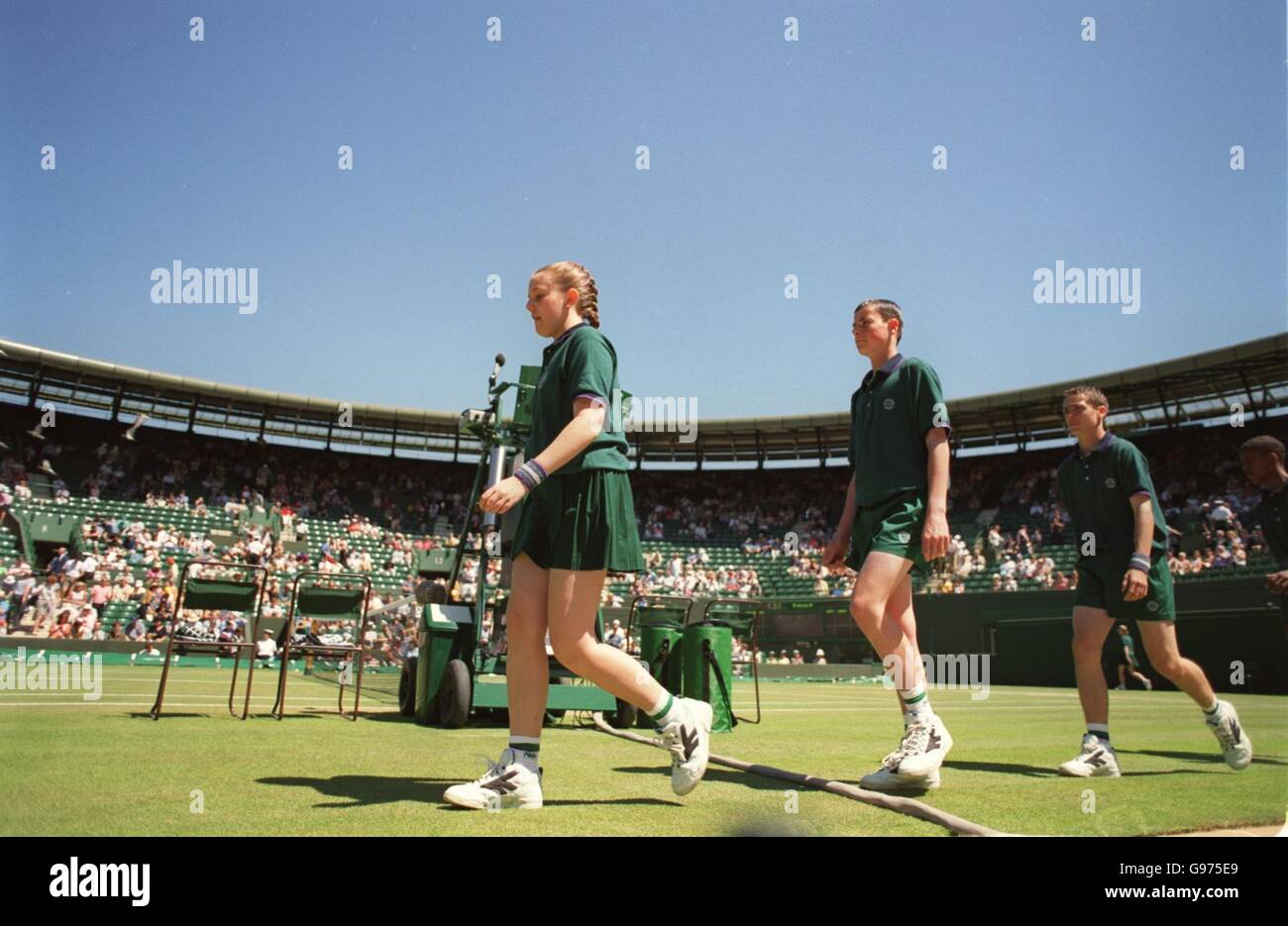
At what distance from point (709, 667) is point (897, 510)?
Result: 4.25 meters

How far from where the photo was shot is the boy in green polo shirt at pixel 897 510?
434 cm

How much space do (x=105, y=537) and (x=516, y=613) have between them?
100ft

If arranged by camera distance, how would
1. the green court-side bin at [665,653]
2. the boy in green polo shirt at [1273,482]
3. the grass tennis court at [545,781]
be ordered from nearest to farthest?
the grass tennis court at [545,781], the boy in green polo shirt at [1273,482], the green court-side bin at [665,653]

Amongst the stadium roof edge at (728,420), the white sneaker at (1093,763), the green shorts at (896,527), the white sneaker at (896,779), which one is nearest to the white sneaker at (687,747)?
the white sneaker at (896,779)

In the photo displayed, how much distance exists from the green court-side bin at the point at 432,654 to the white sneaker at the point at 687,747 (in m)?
4.31

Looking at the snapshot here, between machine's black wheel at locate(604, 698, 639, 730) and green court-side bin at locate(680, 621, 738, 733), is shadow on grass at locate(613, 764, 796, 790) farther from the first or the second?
machine's black wheel at locate(604, 698, 639, 730)

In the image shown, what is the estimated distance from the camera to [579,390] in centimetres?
373

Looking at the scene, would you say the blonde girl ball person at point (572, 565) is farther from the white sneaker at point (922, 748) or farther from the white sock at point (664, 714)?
the white sneaker at point (922, 748)

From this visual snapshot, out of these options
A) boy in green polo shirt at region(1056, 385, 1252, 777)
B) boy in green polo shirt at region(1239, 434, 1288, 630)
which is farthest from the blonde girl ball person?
boy in green polo shirt at region(1239, 434, 1288, 630)

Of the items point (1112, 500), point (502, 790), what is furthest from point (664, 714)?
point (1112, 500)

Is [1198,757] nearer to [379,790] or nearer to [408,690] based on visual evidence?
[379,790]

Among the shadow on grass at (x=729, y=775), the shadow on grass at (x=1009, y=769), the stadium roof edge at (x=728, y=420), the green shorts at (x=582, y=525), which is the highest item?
the stadium roof edge at (x=728, y=420)
